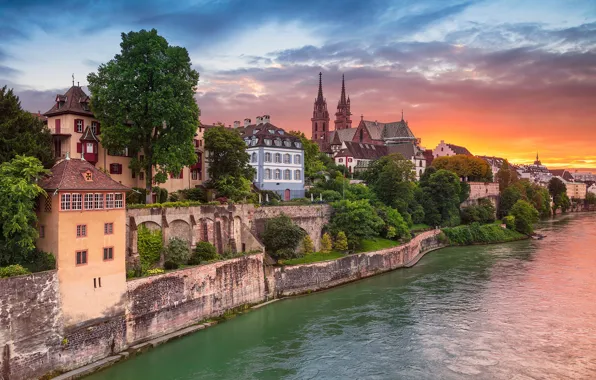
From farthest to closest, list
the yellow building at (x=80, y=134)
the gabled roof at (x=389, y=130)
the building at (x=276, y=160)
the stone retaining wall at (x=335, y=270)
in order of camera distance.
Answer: the gabled roof at (x=389, y=130) < the building at (x=276, y=160) < the stone retaining wall at (x=335, y=270) < the yellow building at (x=80, y=134)

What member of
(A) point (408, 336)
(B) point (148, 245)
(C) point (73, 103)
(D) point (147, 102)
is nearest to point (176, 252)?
(B) point (148, 245)

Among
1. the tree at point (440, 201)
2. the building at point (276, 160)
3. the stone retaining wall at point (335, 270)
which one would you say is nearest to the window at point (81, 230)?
the stone retaining wall at point (335, 270)

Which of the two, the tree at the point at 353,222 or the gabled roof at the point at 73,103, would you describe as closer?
the gabled roof at the point at 73,103

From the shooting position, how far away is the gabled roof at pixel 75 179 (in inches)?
915

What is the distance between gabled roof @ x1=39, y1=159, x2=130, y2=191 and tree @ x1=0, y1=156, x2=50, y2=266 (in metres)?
0.75

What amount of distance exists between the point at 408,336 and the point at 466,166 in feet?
211

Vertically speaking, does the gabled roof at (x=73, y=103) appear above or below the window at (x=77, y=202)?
above

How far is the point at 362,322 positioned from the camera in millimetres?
30516

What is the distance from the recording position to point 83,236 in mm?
23594

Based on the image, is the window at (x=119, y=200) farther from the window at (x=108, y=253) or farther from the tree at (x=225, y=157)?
the tree at (x=225, y=157)

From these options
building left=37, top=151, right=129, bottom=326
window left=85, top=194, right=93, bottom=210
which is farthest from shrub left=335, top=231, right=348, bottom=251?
window left=85, top=194, right=93, bottom=210

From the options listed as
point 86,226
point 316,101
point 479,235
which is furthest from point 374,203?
point 316,101

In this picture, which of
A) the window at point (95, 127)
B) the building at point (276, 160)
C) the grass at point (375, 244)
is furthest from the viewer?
the building at point (276, 160)

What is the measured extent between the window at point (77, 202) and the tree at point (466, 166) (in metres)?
72.2
